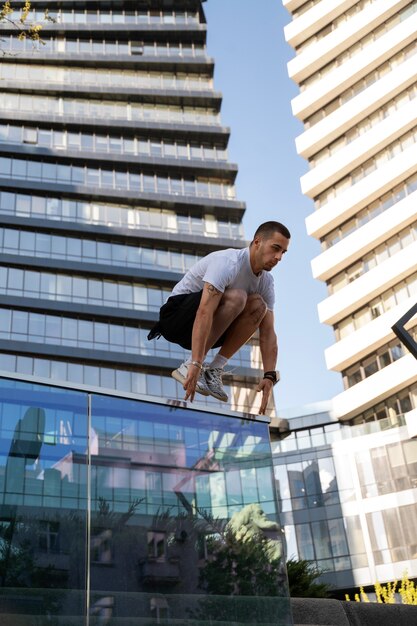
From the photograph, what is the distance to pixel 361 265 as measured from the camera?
5241 centimetres

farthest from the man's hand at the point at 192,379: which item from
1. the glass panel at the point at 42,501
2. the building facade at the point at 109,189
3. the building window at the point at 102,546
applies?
the building facade at the point at 109,189

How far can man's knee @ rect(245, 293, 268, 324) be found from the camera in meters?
6.27

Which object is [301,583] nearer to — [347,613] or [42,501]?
[347,613]

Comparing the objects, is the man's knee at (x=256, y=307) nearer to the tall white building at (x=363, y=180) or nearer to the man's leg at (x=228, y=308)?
the man's leg at (x=228, y=308)

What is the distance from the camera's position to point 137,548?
14.8 ft

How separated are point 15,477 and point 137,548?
0.76 m

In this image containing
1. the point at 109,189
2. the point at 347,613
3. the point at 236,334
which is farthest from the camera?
the point at 109,189

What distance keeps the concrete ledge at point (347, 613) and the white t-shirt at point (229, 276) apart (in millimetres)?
2381

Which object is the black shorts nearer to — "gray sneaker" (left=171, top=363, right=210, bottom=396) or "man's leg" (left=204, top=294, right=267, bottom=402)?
"man's leg" (left=204, top=294, right=267, bottom=402)

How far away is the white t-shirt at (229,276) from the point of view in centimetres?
593

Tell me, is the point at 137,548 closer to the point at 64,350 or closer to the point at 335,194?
the point at 64,350

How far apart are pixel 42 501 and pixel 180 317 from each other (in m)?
2.37

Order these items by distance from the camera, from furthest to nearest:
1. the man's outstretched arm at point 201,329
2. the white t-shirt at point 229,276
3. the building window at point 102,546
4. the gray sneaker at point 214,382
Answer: the gray sneaker at point 214,382
the white t-shirt at point 229,276
the man's outstretched arm at point 201,329
the building window at point 102,546

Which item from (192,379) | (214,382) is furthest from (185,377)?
(214,382)
